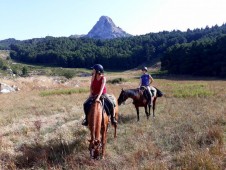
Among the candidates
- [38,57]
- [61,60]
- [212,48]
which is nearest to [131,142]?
[212,48]

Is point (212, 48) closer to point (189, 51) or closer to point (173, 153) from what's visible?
point (189, 51)

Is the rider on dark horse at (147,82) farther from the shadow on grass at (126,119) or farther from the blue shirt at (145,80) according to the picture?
the shadow on grass at (126,119)

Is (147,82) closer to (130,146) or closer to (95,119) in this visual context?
(130,146)

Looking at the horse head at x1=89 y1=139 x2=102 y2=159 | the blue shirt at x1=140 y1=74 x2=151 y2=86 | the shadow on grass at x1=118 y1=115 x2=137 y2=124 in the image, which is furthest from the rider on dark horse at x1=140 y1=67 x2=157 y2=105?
the horse head at x1=89 y1=139 x2=102 y2=159

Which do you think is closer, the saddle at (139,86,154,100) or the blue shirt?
the saddle at (139,86,154,100)

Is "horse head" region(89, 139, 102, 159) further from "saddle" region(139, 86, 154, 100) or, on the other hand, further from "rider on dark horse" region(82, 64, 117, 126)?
"saddle" region(139, 86, 154, 100)

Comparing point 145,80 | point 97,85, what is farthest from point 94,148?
point 145,80

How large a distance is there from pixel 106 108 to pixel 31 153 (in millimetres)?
2512

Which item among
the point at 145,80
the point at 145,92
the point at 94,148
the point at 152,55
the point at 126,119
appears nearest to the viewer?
the point at 94,148

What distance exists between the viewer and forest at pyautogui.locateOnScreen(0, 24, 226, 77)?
66.3 m

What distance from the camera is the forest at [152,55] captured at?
218 ft

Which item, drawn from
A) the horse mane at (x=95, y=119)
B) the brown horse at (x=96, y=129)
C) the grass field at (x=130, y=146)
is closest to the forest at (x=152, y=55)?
the grass field at (x=130, y=146)

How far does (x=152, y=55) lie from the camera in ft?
420

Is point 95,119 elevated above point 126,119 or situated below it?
above
